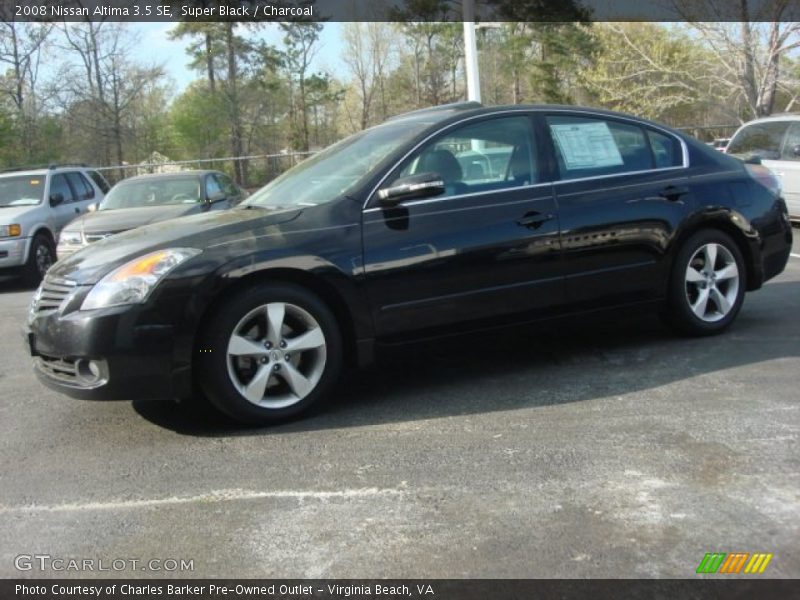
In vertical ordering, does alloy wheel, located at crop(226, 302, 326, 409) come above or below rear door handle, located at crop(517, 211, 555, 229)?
below

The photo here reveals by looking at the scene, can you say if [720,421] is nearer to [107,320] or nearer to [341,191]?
[341,191]

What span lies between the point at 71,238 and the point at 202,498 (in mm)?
7255

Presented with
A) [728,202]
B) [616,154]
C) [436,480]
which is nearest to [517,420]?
[436,480]

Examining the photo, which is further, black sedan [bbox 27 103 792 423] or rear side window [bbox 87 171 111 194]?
rear side window [bbox 87 171 111 194]

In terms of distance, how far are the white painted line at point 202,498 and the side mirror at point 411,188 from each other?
5.52ft

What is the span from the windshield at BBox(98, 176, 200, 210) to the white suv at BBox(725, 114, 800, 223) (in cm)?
779

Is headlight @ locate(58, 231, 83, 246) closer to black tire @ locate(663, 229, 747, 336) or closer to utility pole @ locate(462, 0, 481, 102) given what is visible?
black tire @ locate(663, 229, 747, 336)

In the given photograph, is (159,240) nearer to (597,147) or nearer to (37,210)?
(597,147)

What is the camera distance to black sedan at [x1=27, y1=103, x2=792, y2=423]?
3.80 m

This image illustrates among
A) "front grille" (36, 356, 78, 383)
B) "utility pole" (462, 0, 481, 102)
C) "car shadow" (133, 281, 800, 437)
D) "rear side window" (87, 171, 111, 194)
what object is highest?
"utility pole" (462, 0, 481, 102)

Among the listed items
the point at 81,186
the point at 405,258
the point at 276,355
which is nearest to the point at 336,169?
the point at 405,258

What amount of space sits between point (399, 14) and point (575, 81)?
33.7 ft

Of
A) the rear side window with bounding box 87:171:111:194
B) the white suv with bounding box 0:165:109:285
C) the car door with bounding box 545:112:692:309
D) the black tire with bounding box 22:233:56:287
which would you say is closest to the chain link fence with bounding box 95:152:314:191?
the rear side window with bounding box 87:171:111:194

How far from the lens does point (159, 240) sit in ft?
13.1
